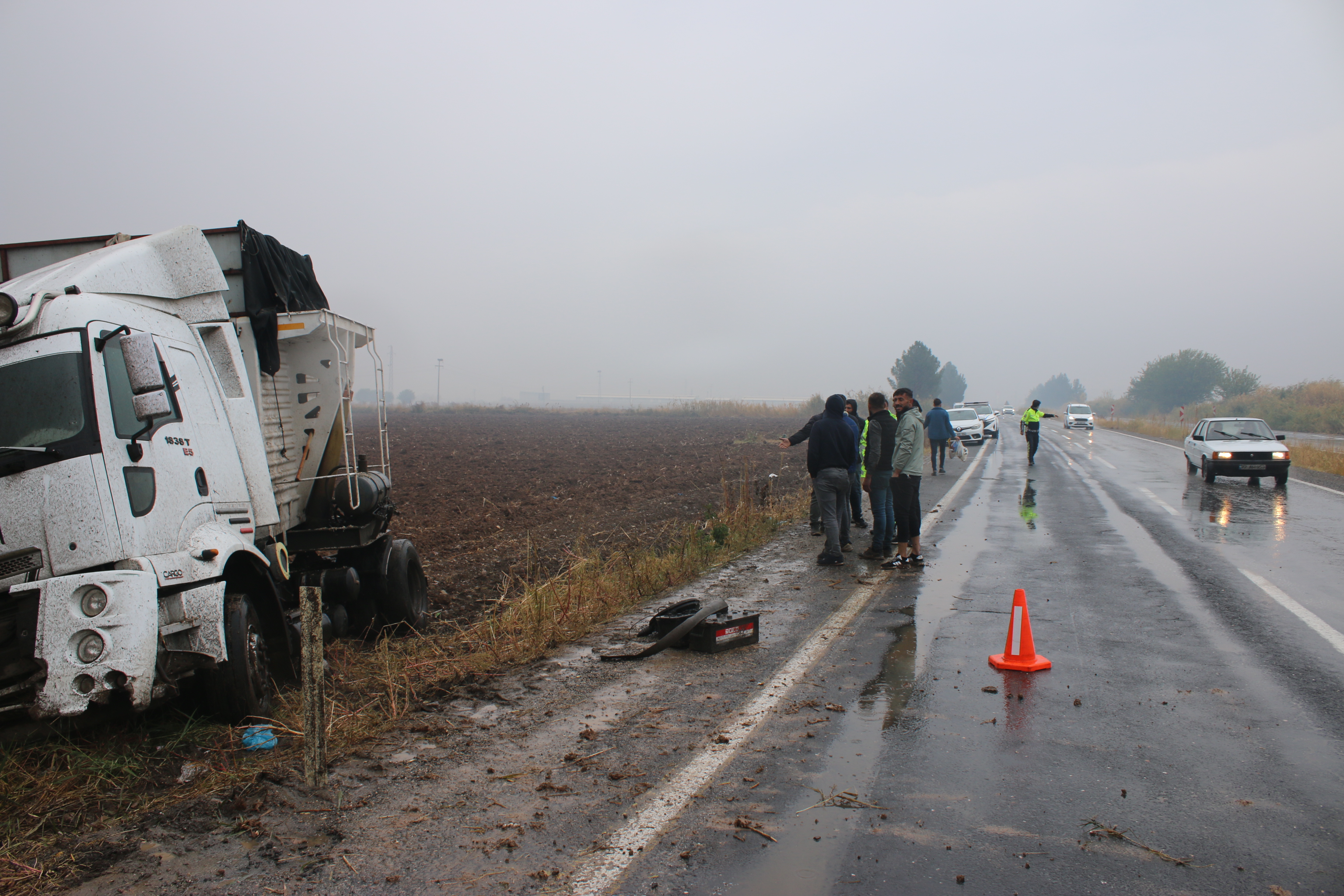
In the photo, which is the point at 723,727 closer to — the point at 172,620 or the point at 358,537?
the point at 172,620

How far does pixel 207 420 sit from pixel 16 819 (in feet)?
8.35

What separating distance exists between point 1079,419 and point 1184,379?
78.3m

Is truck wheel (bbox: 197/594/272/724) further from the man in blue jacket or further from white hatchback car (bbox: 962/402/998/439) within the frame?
white hatchback car (bbox: 962/402/998/439)

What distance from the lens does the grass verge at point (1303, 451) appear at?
2244cm

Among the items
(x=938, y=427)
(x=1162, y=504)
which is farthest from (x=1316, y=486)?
(x=938, y=427)

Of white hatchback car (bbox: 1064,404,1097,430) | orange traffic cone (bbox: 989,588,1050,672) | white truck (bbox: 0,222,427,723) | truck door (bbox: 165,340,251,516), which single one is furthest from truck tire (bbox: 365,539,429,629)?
white hatchback car (bbox: 1064,404,1097,430)

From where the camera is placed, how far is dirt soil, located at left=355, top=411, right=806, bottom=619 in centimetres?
1089

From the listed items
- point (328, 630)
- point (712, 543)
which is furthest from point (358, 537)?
point (712, 543)

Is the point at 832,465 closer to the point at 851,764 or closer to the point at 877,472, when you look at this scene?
the point at 877,472

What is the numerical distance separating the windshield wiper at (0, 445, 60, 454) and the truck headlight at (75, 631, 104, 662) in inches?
38.3

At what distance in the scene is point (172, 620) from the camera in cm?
448

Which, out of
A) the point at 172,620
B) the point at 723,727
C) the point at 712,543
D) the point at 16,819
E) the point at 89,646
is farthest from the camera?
the point at 712,543

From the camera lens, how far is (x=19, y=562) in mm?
4090

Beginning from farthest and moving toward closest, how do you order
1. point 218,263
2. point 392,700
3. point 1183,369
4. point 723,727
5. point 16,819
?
1. point 1183,369
2. point 218,263
3. point 392,700
4. point 723,727
5. point 16,819
